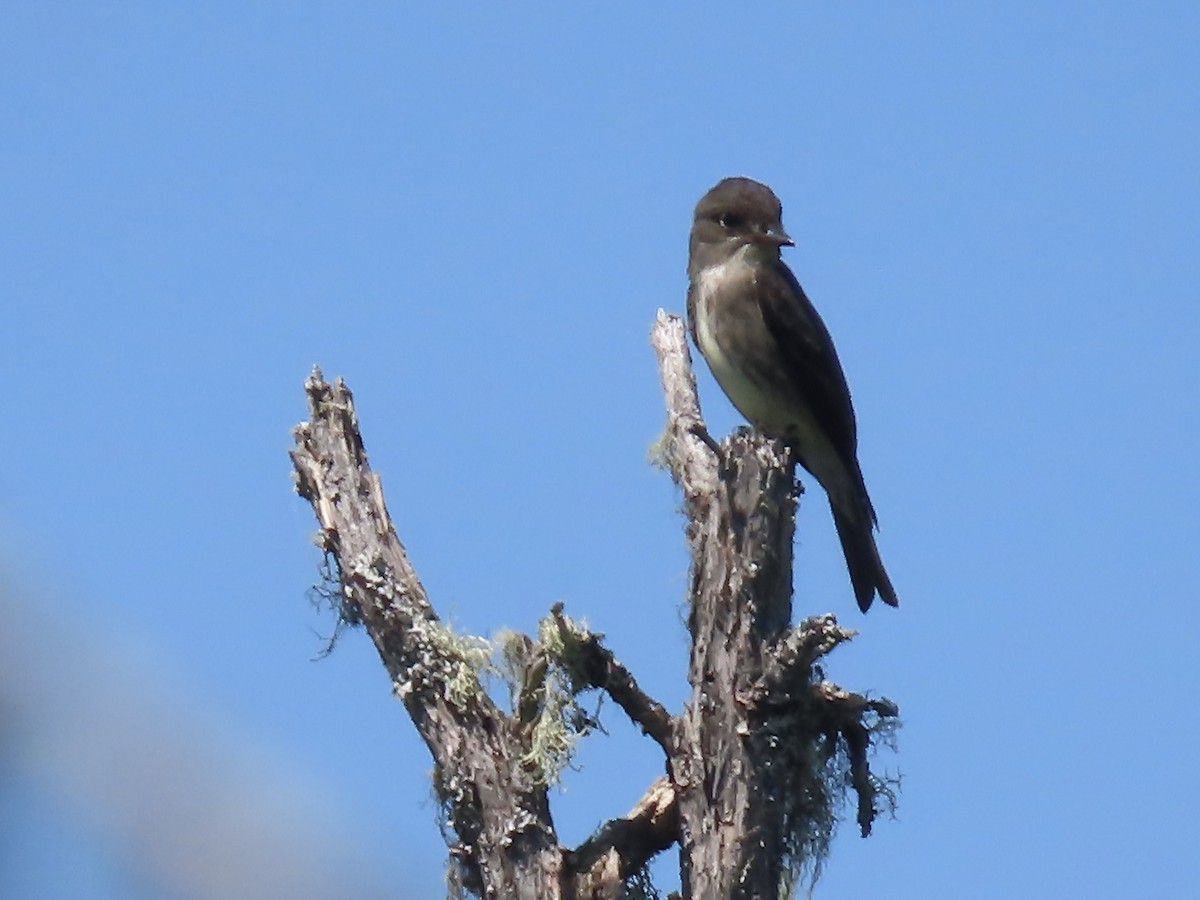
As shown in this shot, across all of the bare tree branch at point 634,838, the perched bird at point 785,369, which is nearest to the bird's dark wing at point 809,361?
the perched bird at point 785,369

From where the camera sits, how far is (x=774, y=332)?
7.25m

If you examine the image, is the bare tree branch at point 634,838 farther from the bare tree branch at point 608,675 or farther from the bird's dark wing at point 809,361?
the bird's dark wing at point 809,361

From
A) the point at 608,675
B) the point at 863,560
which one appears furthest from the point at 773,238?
the point at 608,675

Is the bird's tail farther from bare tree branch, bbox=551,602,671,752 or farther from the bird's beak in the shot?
bare tree branch, bbox=551,602,671,752

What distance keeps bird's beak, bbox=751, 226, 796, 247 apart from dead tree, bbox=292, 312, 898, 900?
2210 mm

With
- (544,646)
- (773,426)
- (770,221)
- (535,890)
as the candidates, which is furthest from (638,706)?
(770,221)

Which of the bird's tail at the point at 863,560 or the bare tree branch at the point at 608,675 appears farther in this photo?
the bird's tail at the point at 863,560

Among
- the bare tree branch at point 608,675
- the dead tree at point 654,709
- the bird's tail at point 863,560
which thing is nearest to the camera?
the dead tree at point 654,709

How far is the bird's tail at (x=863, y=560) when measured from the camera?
705 cm

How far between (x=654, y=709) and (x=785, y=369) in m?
2.58

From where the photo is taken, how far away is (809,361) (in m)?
7.27

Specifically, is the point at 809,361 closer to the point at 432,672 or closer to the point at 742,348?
the point at 742,348

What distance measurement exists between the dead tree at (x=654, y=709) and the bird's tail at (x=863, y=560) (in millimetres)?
1987

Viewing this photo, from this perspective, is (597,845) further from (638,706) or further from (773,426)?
(773,426)
